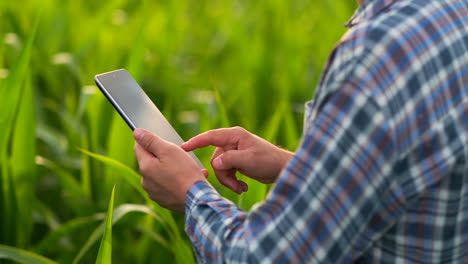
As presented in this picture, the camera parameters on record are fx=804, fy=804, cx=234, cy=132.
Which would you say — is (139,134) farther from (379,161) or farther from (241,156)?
(379,161)

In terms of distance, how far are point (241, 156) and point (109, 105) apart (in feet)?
2.53

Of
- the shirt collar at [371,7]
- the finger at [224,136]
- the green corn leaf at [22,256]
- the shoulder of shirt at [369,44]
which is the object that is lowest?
the green corn leaf at [22,256]

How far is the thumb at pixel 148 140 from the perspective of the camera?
0.98 metres

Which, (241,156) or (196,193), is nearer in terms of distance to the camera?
(196,193)

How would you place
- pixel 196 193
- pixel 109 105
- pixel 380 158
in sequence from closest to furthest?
pixel 380 158 < pixel 196 193 < pixel 109 105

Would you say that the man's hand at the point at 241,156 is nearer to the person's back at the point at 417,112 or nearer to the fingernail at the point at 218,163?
the fingernail at the point at 218,163

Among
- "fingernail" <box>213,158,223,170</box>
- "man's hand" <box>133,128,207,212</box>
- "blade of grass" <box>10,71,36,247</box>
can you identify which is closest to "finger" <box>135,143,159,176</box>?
"man's hand" <box>133,128,207,212</box>

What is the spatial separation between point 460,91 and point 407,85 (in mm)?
75

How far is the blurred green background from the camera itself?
1.50 meters

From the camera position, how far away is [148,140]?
0.99 m

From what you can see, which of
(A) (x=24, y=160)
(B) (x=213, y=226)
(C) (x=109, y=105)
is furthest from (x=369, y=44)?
(C) (x=109, y=105)

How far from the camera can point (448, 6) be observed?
874mm

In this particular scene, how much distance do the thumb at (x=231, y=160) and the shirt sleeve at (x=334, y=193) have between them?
0.26m

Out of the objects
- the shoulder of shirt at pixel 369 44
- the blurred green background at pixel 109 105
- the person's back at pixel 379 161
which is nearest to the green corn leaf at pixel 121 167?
the blurred green background at pixel 109 105
